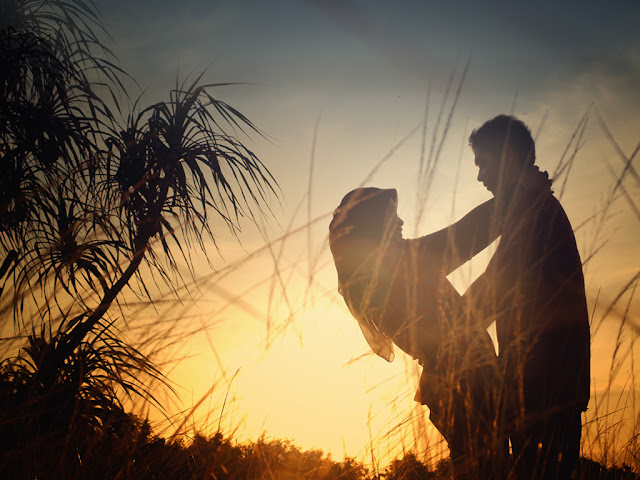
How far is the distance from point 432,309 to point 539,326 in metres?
0.32

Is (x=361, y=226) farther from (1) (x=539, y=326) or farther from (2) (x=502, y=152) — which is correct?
(1) (x=539, y=326)

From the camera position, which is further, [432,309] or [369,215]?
[369,215]

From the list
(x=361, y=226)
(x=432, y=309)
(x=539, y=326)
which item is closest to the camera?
(x=539, y=326)

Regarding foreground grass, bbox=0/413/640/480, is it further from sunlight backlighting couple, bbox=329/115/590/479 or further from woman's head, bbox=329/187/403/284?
woman's head, bbox=329/187/403/284

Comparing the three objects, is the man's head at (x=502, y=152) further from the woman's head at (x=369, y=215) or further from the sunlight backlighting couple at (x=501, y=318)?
the woman's head at (x=369, y=215)

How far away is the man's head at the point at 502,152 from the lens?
138cm

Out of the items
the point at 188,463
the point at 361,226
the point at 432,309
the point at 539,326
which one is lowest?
the point at 188,463

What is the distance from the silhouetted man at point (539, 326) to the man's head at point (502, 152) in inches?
3.5

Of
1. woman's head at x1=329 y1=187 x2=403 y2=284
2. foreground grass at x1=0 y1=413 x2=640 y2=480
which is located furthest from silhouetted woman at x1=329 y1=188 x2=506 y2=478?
foreground grass at x1=0 y1=413 x2=640 y2=480

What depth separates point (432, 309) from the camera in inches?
51.5

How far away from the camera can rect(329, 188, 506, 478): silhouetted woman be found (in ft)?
3.83

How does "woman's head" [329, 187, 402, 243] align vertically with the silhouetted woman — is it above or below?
above

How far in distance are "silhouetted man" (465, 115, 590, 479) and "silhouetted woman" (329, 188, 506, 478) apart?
0.23 ft

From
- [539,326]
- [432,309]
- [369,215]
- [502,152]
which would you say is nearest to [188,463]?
[432,309]
